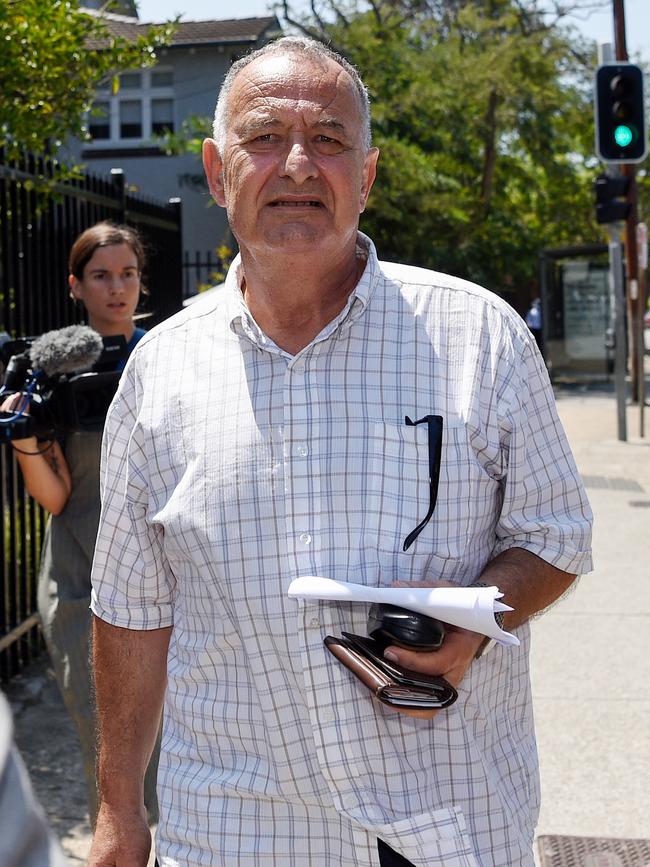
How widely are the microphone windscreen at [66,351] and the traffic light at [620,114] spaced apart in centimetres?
987

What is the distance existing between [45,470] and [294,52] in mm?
2096

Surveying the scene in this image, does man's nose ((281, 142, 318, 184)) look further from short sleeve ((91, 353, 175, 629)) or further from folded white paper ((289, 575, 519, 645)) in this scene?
folded white paper ((289, 575, 519, 645))

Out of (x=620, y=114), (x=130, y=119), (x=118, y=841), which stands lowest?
(x=118, y=841)

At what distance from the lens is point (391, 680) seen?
202 centimetres

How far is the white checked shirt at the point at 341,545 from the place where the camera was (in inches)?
84.2

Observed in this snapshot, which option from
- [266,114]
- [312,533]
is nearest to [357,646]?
[312,533]

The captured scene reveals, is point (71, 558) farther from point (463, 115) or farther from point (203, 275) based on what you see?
point (463, 115)

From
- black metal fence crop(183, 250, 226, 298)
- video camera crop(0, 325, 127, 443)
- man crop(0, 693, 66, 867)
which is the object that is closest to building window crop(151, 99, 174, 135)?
black metal fence crop(183, 250, 226, 298)

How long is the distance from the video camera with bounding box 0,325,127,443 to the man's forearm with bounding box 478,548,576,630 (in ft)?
6.87

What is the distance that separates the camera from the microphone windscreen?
400 centimetres

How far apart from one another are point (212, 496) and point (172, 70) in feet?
87.6

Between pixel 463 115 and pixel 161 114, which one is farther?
pixel 161 114

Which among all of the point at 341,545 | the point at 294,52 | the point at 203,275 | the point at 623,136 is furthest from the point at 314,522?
the point at 203,275

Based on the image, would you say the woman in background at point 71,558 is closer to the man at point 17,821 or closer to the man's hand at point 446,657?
the man's hand at point 446,657
